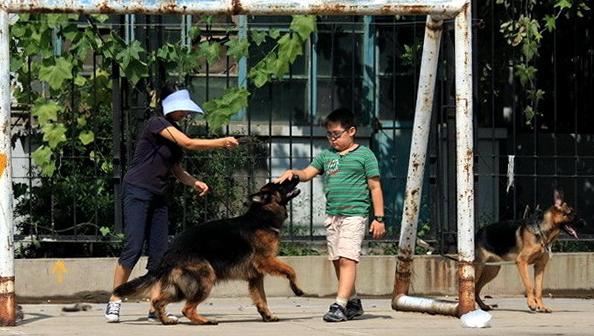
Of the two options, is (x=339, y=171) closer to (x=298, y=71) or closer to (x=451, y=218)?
(x=451, y=218)

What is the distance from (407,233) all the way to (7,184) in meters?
3.38

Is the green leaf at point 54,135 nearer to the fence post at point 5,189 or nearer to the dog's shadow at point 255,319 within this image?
the dog's shadow at point 255,319

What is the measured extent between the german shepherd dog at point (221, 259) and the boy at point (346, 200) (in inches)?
14.3

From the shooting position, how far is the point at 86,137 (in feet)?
45.3

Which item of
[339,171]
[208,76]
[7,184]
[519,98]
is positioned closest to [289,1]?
[339,171]

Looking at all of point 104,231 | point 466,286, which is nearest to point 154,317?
point 466,286

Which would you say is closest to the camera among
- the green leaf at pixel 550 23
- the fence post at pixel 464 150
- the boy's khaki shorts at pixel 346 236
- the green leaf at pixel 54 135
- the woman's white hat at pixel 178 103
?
the fence post at pixel 464 150

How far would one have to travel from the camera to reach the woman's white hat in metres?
10.6

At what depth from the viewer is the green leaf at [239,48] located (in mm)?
13711

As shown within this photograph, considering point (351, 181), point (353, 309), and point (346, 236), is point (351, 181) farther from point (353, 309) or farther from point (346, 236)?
point (353, 309)

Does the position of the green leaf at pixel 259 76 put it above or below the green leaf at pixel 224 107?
above

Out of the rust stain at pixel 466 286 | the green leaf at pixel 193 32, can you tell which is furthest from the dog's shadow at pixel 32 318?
the green leaf at pixel 193 32

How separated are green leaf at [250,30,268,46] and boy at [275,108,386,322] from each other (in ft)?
10.1

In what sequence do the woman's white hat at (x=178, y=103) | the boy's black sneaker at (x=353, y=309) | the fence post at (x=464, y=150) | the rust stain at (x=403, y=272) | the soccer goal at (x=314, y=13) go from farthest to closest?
the rust stain at (x=403, y=272)
the boy's black sneaker at (x=353, y=309)
the woman's white hat at (x=178, y=103)
the fence post at (x=464, y=150)
the soccer goal at (x=314, y=13)
